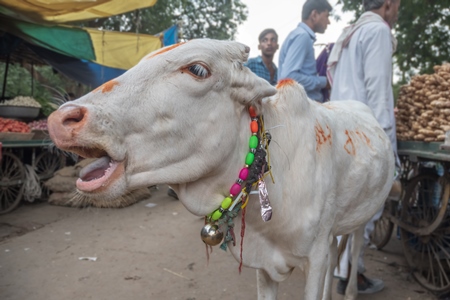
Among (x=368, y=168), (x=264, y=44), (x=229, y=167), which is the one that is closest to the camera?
(x=229, y=167)

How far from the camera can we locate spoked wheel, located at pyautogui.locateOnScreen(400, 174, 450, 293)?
319 centimetres

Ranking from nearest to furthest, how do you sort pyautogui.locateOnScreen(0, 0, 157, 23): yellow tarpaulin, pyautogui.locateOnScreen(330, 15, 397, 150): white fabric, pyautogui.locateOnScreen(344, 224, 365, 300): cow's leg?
pyautogui.locateOnScreen(330, 15, 397, 150): white fabric < pyautogui.locateOnScreen(344, 224, 365, 300): cow's leg < pyautogui.locateOnScreen(0, 0, 157, 23): yellow tarpaulin

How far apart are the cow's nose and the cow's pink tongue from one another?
0.14m

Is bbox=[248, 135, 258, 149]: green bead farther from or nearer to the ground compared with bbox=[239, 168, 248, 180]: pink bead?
farther from the ground

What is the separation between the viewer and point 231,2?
61.6 ft

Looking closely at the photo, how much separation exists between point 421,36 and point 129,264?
8983 millimetres

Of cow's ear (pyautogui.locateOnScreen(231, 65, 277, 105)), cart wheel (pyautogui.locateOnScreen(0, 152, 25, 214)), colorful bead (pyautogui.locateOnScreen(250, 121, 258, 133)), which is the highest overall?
cow's ear (pyautogui.locateOnScreen(231, 65, 277, 105))

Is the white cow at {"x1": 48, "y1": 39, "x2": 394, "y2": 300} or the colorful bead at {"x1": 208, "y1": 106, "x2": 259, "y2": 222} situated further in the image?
the colorful bead at {"x1": 208, "y1": 106, "x2": 259, "y2": 222}

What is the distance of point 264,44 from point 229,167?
3862 mm

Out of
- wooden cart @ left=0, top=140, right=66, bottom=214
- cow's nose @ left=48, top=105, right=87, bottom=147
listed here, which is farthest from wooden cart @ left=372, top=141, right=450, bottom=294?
wooden cart @ left=0, top=140, right=66, bottom=214

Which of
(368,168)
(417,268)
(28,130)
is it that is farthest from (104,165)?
(28,130)

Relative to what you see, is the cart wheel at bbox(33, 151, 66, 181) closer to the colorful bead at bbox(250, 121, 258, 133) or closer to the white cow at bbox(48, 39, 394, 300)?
the white cow at bbox(48, 39, 394, 300)

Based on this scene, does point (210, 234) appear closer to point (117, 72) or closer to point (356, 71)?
point (356, 71)

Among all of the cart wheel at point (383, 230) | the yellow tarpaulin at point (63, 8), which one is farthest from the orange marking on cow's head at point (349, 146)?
the yellow tarpaulin at point (63, 8)
